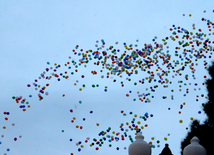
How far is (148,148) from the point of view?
5531 millimetres

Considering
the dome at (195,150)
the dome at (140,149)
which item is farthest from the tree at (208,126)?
the dome at (140,149)

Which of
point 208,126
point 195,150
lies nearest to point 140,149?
→ point 195,150

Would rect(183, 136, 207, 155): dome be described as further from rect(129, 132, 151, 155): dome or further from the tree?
the tree

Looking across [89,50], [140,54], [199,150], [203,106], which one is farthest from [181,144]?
[199,150]

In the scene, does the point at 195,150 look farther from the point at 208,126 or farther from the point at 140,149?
the point at 208,126

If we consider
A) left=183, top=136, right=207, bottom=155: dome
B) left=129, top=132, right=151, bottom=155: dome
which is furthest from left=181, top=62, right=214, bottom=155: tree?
left=129, top=132, right=151, bottom=155: dome

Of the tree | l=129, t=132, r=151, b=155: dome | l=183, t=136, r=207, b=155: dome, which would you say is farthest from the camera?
the tree

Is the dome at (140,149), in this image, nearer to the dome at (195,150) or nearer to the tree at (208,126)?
the dome at (195,150)

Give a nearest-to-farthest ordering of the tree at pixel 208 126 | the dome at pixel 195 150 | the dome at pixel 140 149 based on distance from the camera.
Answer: the dome at pixel 140 149 → the dome at pixel 195 150 → the tree at pixel 208 126

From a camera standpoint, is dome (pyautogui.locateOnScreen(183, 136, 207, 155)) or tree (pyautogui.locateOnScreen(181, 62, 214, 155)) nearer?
dome (pyautogui.locateOnScreen(183, 136, 207, 155))

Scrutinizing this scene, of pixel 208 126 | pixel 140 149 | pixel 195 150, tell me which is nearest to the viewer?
pixel 140 149

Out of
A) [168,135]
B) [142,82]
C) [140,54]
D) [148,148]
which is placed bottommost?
[148,148]

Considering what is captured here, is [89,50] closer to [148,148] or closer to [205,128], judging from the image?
[205,128]

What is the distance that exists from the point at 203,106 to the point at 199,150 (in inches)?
391
